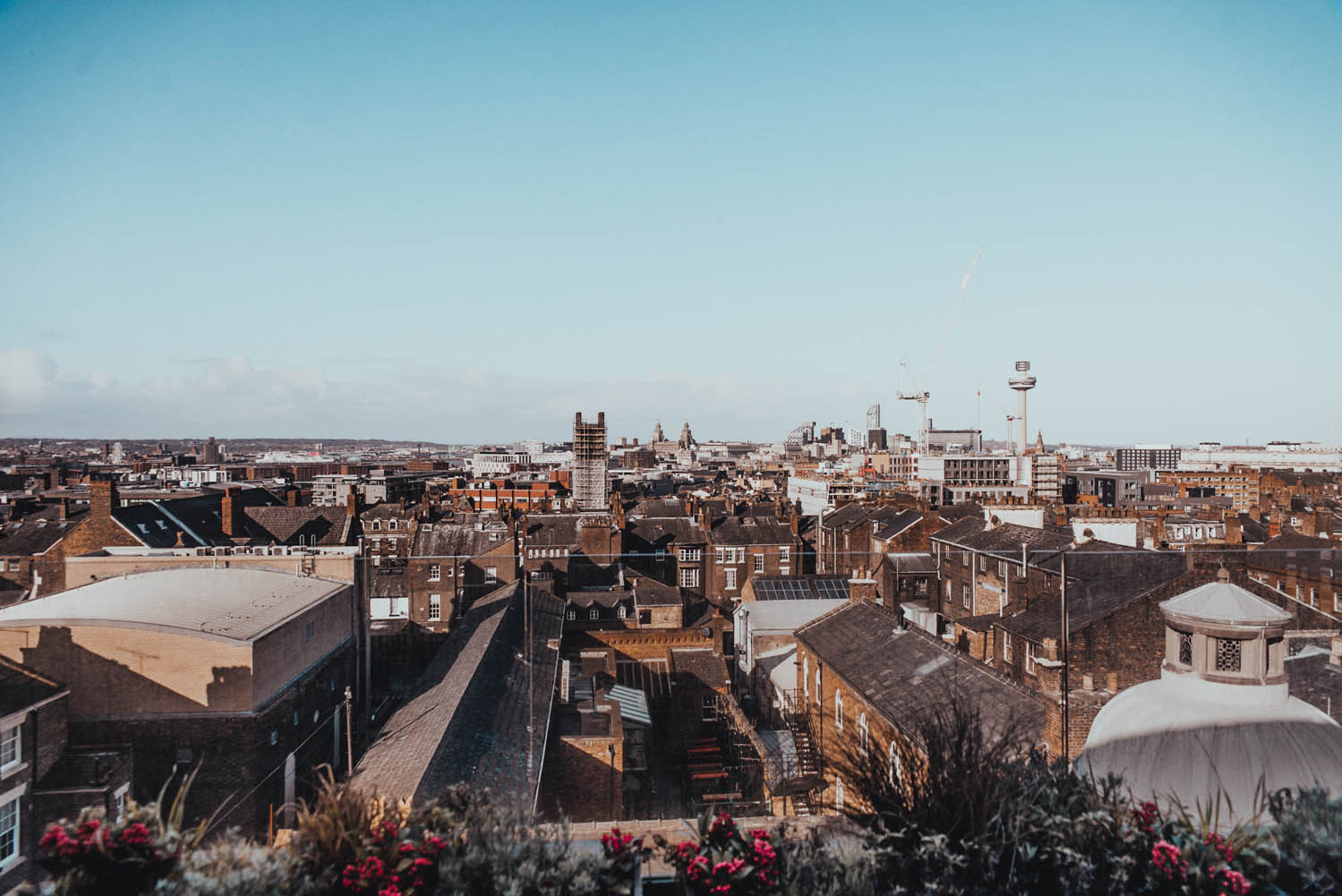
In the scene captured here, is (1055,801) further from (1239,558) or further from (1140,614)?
(1239,558)

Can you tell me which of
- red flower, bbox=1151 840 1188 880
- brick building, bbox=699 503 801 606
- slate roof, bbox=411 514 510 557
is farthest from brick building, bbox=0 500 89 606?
red flower, bbox=1151 840 1188 880

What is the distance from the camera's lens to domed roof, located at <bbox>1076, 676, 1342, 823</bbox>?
1095 cm

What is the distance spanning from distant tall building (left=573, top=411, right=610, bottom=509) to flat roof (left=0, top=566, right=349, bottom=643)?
72.0 metres

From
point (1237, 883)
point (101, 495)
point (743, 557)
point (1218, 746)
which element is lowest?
point (743, 557)

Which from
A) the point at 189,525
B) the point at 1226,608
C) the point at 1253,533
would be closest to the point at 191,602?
the point at 1226,608

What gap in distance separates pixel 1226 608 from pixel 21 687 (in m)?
21.5

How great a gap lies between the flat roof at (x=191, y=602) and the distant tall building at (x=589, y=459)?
7202 cm

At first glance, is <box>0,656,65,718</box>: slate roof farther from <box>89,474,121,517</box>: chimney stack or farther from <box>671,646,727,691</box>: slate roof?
<box>89,474,121,517</box>: chimney stack

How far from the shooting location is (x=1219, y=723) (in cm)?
1162

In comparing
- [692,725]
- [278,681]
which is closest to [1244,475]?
[692,725]

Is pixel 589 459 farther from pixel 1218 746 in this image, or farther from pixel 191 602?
pixel 1218 746

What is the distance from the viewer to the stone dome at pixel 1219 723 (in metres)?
11.0

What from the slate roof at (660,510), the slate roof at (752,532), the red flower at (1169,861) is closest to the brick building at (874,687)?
the red flower at (1169,861)

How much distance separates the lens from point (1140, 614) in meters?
20.4
